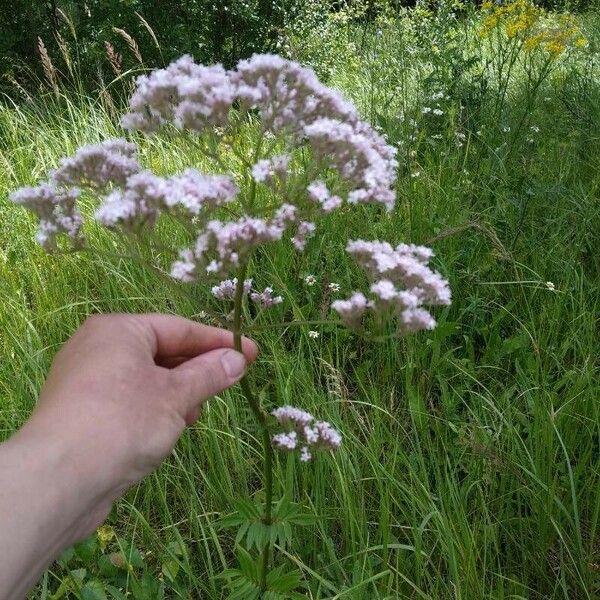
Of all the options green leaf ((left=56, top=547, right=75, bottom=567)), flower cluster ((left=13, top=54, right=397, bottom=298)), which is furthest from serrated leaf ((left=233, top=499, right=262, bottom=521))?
green leaf ((left=56, top=547, right=75, bottom=567))

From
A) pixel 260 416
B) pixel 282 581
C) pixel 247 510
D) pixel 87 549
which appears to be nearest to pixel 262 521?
pixel 247 510

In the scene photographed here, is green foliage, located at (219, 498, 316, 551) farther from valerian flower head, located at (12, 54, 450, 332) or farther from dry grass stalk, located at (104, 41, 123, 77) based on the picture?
dry grass stalk, located at (104, 41, 123, 77)

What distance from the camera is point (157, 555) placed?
6.26 ft

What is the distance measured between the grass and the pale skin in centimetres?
6

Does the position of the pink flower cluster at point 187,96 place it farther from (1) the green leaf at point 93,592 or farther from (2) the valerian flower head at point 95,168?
(1) the green leaf at point 93,592

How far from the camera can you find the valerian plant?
118 centimetres

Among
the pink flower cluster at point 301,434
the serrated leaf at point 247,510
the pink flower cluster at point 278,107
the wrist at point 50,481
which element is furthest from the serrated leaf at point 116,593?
the pink flower cluster at point 278,107

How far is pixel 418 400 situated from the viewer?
7.07ft

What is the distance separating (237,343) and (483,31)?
13.0ft

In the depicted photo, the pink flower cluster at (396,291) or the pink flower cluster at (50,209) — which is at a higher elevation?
the pink flower cluster at (50,209)

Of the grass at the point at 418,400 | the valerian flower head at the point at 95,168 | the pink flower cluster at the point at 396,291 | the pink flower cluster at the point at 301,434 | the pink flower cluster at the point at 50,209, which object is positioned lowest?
the grass at the point at 418,400

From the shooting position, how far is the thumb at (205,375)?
1.16m

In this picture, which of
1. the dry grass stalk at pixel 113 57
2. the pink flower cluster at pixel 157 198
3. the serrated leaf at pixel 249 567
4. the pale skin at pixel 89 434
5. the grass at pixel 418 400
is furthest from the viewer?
the dry grass stalk at pixel 113 57

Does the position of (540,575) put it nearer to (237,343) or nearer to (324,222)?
(237,343)
